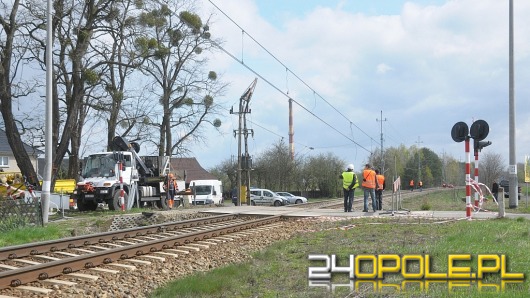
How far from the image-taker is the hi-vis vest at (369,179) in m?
21.1

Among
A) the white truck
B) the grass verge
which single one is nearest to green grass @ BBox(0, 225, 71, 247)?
the grass verge

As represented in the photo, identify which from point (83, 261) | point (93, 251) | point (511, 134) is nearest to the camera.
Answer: point (83, 261)

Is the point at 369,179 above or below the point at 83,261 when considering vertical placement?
above

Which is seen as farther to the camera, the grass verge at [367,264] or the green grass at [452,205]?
the green grass at [452,205]

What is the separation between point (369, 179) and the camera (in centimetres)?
2131

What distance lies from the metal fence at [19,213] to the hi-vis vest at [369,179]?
10.3m

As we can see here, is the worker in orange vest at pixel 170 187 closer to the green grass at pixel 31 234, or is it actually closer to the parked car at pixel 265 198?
the green grass at pixel 31 234

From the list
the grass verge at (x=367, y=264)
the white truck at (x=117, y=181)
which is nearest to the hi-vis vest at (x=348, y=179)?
the grass verge at (x=367, y=264)

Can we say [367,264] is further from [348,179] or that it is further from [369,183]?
[369,183]

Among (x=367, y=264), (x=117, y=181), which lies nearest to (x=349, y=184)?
(x=117, y=181)

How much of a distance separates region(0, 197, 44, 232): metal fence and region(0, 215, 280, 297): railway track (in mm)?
3625

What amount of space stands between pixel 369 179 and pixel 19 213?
433 inches

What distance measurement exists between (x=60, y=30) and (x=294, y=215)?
52.1 ft
